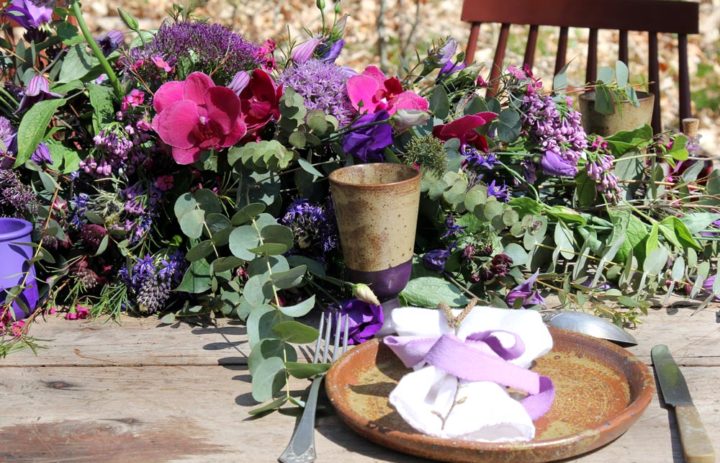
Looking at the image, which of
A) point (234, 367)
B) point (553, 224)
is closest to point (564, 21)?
point (553, 224)

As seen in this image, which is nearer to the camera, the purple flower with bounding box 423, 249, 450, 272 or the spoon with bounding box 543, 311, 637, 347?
the spoon with bounding box 543, 311, 637, 347

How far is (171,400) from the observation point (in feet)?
3.27

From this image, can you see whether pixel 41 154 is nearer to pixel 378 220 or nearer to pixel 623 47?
pixel 378 220

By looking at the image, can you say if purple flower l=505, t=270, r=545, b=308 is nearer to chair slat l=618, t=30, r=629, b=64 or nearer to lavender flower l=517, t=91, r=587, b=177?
lavender flower l=517, t=91, r=587, b=177

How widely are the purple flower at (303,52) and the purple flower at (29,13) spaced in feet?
1.20

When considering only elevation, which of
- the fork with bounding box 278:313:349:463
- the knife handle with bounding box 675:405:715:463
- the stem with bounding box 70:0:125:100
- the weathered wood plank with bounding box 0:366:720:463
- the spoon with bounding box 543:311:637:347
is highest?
the stem with bounding box 70:0:125:100

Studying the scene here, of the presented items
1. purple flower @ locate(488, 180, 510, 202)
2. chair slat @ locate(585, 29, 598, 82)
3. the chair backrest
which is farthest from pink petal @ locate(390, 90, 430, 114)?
chair slat @ locate(585, 29, 598, 82)

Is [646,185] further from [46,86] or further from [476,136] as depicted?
[46,86]

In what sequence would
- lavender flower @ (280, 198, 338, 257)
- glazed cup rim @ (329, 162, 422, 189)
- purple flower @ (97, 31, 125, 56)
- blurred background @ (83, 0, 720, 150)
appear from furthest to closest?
blurred background @ (83, 0, 720, 150) < purple flower @ (97, 31, 125, 56) < lavender flower @ (280, 198, 338, 257) < glazed cup rim @ (329, 162, 422, 189)

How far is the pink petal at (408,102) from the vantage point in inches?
47.9

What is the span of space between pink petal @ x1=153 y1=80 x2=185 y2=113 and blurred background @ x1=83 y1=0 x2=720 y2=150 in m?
3.51

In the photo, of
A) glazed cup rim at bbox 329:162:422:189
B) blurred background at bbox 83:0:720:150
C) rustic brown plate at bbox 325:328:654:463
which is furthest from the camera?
blurred background at bbox 83:0:720:150

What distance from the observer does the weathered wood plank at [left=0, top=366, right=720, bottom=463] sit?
2.88 ft

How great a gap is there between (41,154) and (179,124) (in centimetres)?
26
